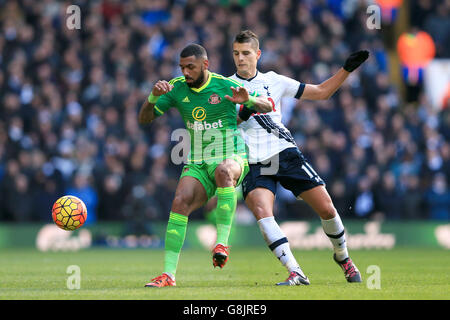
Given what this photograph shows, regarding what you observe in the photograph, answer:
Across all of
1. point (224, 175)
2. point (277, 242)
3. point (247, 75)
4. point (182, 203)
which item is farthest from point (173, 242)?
point (247, 75)

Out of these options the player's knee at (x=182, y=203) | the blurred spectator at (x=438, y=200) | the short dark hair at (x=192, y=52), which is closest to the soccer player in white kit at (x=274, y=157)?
the short dark hair at (x=192, y=52)

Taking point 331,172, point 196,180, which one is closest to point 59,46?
point 331,172

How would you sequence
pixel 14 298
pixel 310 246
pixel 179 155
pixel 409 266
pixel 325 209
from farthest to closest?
pixel 310 246, pixel 179 155, pixel 409 266, pixel 325 209, pixel 14 298

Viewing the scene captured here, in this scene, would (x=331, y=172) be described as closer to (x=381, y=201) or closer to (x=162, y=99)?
(x=381, y=201)

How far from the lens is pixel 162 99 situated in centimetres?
971

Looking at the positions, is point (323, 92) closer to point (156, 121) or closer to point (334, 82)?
point (334, 82)

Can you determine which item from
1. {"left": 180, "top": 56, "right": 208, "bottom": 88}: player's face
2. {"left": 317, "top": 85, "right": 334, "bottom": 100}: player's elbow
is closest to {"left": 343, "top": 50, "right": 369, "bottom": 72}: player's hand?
{"left": 317, "top": 85, "right": 334, "bottom": 100}: player's elbow

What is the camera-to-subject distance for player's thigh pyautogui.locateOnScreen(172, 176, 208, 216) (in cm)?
939

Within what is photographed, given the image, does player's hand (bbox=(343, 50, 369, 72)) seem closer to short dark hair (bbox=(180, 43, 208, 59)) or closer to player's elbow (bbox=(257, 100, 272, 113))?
player's elbow (bbox=(257, 100, 272, 113))

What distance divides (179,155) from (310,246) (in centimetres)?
373

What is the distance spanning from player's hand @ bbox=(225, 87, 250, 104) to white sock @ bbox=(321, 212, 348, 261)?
1892mm

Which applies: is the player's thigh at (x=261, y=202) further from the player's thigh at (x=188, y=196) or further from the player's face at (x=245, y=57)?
the player's face at (x=245, y=57)

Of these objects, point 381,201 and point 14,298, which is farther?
point 381,201
